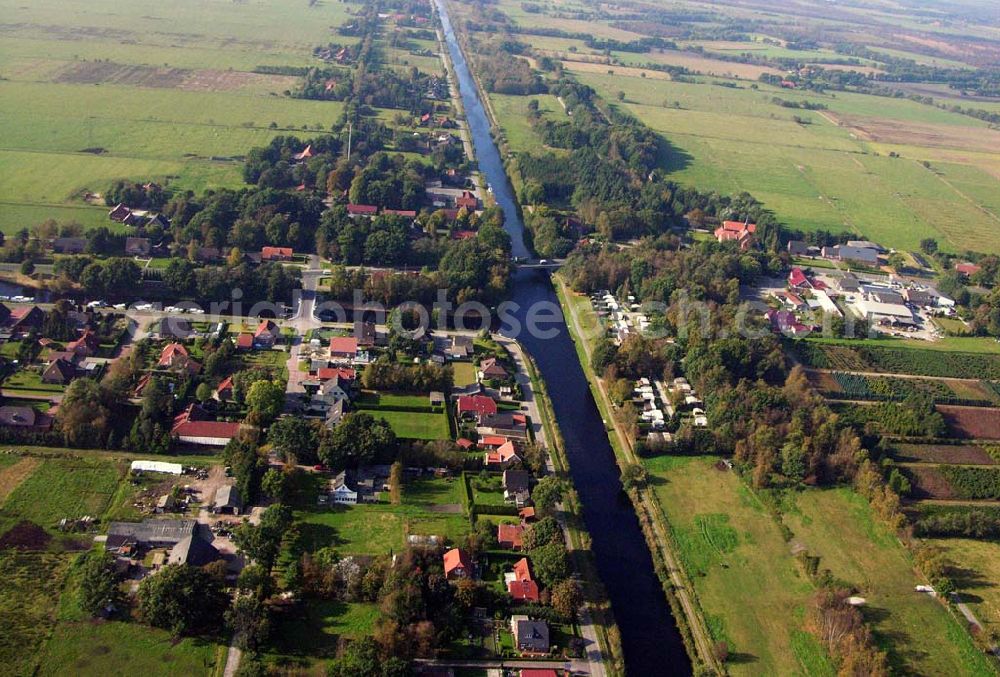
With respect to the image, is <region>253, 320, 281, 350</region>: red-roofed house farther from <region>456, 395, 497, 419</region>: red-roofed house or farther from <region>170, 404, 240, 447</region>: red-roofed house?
<region>456, 395, 497, 419</region>: red-roofed house

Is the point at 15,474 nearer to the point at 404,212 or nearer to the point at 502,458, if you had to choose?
the point at 502,458

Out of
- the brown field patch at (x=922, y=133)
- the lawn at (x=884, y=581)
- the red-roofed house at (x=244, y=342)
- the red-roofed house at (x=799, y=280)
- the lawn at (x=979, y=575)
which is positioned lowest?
the lawn at (x=884, y=581)

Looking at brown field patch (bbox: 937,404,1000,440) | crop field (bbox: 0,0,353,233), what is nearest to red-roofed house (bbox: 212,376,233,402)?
crop field (bbox: 0,0,353,233)

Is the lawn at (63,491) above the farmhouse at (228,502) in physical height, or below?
below

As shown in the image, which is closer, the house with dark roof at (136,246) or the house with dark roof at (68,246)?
the house with dark roof at (68,246)

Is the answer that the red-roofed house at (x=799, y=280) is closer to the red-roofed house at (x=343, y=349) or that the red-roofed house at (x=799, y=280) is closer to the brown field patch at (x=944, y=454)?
the brown field patch at (x=944, y=454)

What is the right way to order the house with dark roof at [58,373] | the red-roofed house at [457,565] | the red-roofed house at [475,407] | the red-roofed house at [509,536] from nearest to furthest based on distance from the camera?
the red-roofed house at [457,565] → the red-roofed house at [509,536] → the house with dark roof at [58,373] → the red-roofed house at [475,407]

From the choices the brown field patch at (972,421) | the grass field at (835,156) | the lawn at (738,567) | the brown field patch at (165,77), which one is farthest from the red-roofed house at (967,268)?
the brown field patch at (165,77)
